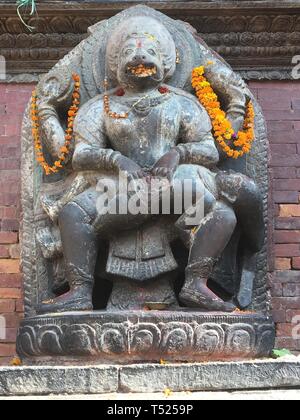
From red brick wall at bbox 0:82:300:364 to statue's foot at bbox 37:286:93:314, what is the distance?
1.02 m

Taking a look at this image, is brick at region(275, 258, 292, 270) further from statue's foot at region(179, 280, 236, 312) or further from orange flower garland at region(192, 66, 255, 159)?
statue's foot at region(179, 280, 236, 312)

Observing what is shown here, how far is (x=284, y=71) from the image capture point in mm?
6316

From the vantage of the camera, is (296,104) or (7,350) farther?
(296,104)

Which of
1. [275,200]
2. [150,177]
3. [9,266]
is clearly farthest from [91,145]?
[275,200]

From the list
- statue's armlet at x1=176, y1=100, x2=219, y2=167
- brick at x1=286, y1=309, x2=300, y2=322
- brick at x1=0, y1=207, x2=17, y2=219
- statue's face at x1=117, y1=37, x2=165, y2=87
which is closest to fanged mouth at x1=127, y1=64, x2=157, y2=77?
statue's face at x1=117, y1=37, x2=165, y2=87

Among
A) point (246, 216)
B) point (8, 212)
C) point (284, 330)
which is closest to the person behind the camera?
point (246, 216)

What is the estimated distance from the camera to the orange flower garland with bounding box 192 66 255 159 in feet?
17.9

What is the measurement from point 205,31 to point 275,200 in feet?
4.18

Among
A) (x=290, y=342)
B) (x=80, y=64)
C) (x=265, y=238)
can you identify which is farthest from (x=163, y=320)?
(x=80, y=64)

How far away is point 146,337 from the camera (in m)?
4.70

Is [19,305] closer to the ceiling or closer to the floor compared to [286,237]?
closer to the floor

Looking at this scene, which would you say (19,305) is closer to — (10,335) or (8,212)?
(10,335)

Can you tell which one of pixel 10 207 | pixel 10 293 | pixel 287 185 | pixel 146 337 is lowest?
pixel 146 337

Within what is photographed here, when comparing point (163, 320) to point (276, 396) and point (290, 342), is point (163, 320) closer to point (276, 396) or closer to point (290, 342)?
point (276, 396)
